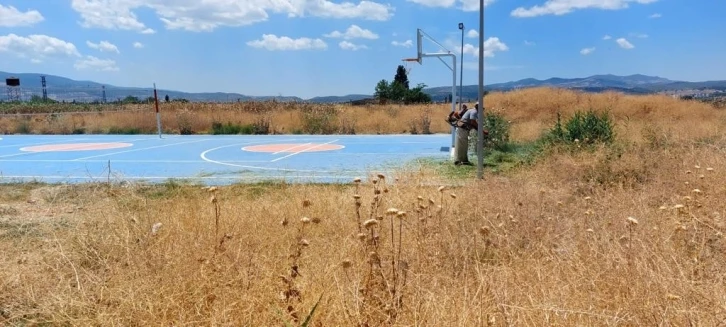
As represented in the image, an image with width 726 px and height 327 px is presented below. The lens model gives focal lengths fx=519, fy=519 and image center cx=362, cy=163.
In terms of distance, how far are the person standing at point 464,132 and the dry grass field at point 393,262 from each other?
4.84 metres

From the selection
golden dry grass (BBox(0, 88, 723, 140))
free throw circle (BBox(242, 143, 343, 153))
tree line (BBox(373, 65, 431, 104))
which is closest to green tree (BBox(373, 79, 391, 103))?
tree line (BBox(373, 65, 431, 104))

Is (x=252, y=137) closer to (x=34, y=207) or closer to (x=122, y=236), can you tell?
(x=34, y=207)

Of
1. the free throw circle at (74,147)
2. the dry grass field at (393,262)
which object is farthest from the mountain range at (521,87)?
the dry grass field at (393,262)

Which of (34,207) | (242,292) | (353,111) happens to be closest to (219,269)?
(242,292)

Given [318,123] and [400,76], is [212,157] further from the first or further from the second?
[400,76]

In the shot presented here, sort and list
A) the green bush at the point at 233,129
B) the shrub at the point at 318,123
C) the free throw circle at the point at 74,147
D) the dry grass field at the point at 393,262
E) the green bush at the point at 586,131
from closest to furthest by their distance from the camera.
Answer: the dry grass field at the point at 393,262 → the green bush at the point at 586,131 → the free throw circle at the point at 74,147 → the shrub at the point at 318,123 → the green bush at the point at 233,129

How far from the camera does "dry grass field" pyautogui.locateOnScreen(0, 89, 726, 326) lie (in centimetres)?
285

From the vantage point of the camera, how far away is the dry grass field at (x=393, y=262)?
9.34ft

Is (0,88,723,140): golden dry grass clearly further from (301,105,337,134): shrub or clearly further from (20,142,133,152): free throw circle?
(20,142,133,152): free throw circle

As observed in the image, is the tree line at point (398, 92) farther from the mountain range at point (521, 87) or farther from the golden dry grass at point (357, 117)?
the golden dry grass at point (357, 117)

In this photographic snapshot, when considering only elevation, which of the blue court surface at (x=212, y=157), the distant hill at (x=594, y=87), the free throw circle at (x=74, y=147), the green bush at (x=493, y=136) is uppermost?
the distant hill at (x=594, y=87)

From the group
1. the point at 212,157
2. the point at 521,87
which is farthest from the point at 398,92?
the point at 212,157

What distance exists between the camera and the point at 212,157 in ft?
50.9

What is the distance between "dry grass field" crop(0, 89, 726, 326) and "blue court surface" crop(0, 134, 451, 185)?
14.5 feet
